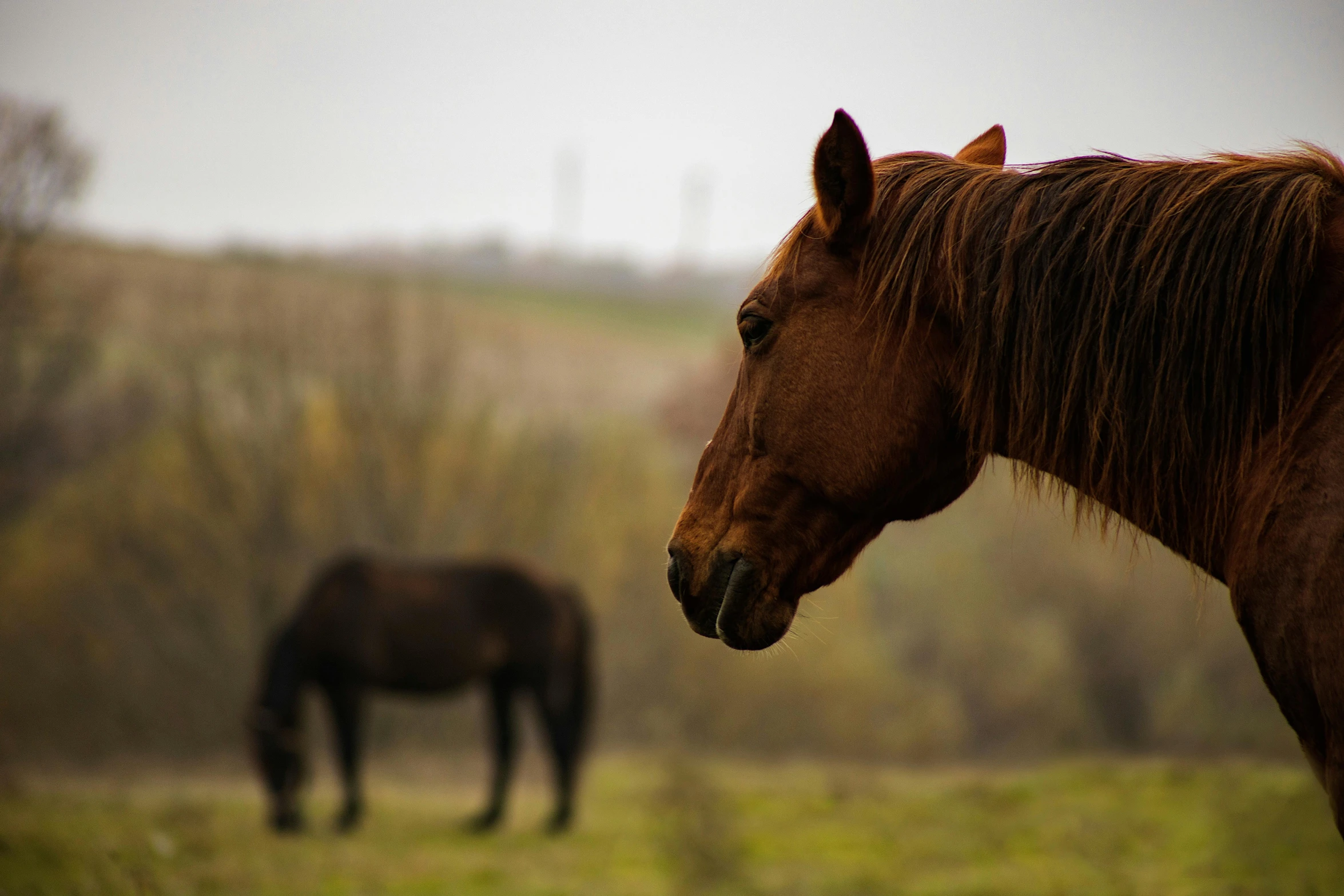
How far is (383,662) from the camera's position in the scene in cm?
898

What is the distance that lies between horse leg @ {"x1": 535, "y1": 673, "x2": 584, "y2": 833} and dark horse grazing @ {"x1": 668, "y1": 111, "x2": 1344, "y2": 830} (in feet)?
26.3

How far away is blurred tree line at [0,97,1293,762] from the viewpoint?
12547 millimetres

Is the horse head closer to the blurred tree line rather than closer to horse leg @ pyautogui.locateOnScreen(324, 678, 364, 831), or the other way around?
horse leg @ pyautogui.locateOnScreen(324, 678, 364, 831)

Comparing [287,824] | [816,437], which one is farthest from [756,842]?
[816,437]

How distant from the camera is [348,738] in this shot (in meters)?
8.91

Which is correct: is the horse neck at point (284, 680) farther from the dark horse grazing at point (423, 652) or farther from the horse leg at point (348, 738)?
the horse leg at point (348, 738)

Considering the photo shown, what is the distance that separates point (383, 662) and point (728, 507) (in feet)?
26.5

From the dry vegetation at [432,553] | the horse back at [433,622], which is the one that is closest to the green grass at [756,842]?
the horse back at [433,622]

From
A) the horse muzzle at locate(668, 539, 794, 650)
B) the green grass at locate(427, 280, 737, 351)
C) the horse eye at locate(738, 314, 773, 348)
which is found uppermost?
the horse eye at locate(738, 314, 773, 348)

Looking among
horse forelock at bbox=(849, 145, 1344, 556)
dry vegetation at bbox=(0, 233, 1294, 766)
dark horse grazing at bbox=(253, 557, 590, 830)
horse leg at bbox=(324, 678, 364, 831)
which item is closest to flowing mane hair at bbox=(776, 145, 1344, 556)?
horse forelock at bbox=(849, 145, 1344, 556)

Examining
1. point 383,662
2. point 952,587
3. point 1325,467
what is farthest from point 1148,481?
point 952,587

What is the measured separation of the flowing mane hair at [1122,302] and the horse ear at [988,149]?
0.31 meters

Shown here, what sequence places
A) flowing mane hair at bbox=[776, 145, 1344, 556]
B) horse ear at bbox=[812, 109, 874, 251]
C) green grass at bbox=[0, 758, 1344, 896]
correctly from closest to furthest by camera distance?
flowing mane hair at bbox=[776, 145, 1344, 556]
horse ear at bbox=[812, 109, 874, 251]
green grass at bbox=[0, 758, 1344, 896]

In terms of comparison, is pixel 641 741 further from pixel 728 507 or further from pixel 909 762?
pixel 728 507
